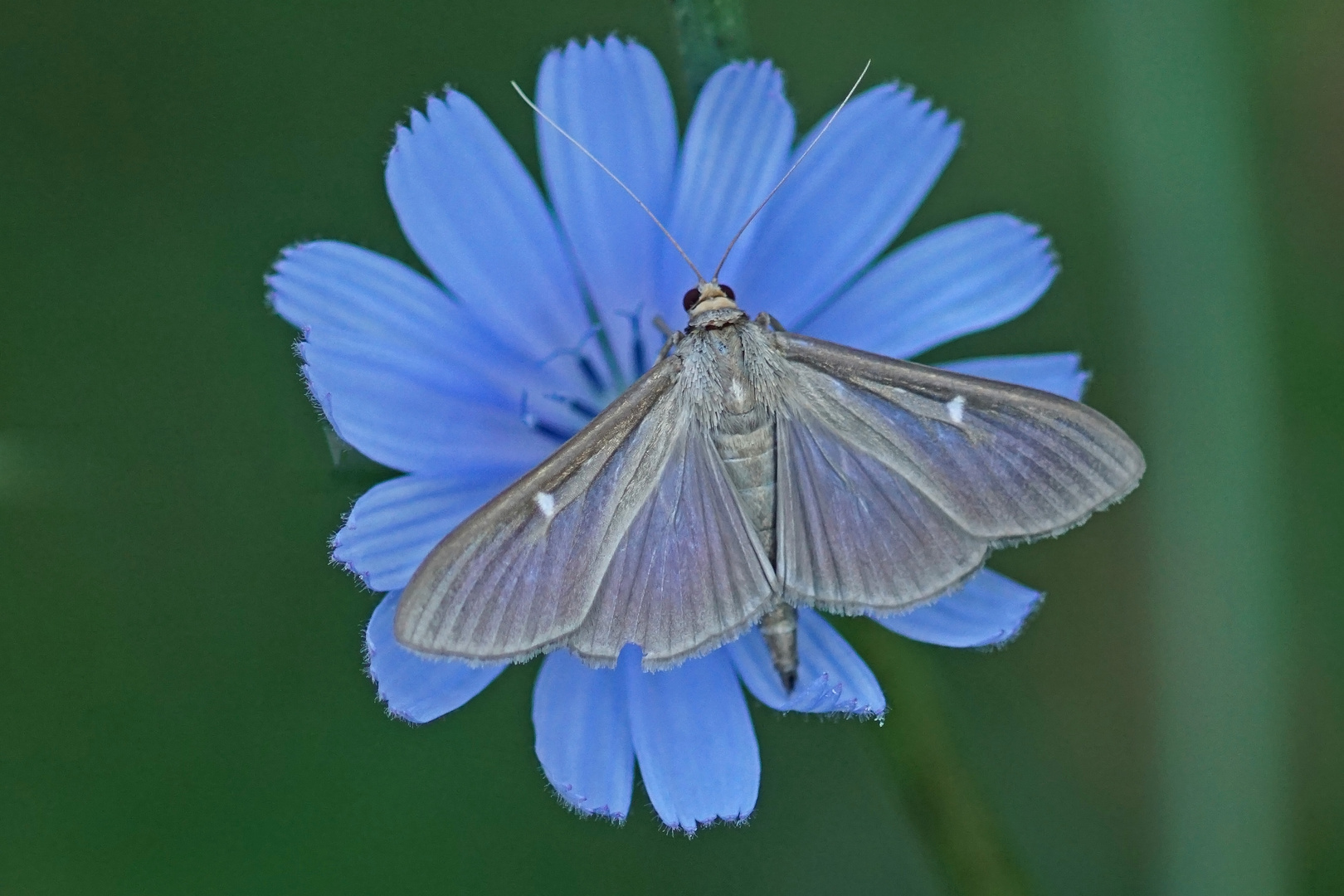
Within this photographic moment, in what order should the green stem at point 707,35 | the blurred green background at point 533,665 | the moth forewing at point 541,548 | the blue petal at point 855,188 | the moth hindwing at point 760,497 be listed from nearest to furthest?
the moth forewing at point 541,548 < the moth hindwing at point 760,497 < the green stem at point 707,35 < the blue petal at point 855,188 < the blurred green background at point 533,665

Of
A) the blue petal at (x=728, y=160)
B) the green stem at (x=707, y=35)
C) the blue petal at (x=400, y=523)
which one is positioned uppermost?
the green stem at (x=707, y=35)

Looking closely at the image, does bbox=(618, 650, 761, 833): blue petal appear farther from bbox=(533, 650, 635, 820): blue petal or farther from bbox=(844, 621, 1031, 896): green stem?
bbox=(844, 621, 1031, 896): green stem

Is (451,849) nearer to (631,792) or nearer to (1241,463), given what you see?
(631,792)

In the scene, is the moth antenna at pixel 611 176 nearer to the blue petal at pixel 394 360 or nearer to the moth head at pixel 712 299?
the moth head at pixel 712 299

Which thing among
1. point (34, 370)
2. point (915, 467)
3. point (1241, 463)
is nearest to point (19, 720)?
point (34, 370)

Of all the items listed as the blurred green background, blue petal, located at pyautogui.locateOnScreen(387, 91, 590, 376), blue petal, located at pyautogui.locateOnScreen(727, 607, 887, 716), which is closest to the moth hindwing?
blue petal, located at pyautogui.locateOnScreen(727, 607, 887, 716)

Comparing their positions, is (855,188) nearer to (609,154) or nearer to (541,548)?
(609,154)

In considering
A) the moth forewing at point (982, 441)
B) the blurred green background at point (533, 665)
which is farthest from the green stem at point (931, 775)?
the moth forewing at point (982, 441)
